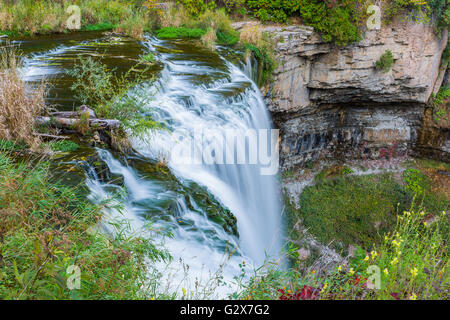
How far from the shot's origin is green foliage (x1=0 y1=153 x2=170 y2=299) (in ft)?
7.25

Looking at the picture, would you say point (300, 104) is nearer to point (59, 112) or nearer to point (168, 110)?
point (168, 110)

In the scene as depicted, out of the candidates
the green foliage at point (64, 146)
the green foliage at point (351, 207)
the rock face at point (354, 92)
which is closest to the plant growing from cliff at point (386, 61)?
the rock face at point (354, 92)

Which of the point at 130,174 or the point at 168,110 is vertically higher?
the point at 168,110

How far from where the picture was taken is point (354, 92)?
1266 centimetres

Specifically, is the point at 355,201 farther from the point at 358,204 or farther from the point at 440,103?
the point at 440,103

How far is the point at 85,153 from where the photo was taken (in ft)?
14.4

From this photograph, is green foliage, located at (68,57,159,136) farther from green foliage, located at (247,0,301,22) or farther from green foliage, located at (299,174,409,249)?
green foliage, located at (299,174,409,249)

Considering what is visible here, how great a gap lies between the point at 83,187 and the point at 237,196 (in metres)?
3.44

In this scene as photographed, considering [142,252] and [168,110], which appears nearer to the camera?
[142,252]

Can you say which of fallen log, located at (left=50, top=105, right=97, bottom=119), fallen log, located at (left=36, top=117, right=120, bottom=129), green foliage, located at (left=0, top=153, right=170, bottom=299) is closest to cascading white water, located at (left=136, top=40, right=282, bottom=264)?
fallen log, located at (left=36, top=117, right=120, bottom=129)

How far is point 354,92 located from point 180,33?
21.2ft

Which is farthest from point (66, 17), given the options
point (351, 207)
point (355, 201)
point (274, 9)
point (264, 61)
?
point (355, 201)

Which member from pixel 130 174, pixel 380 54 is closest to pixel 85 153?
pixel 130 174
